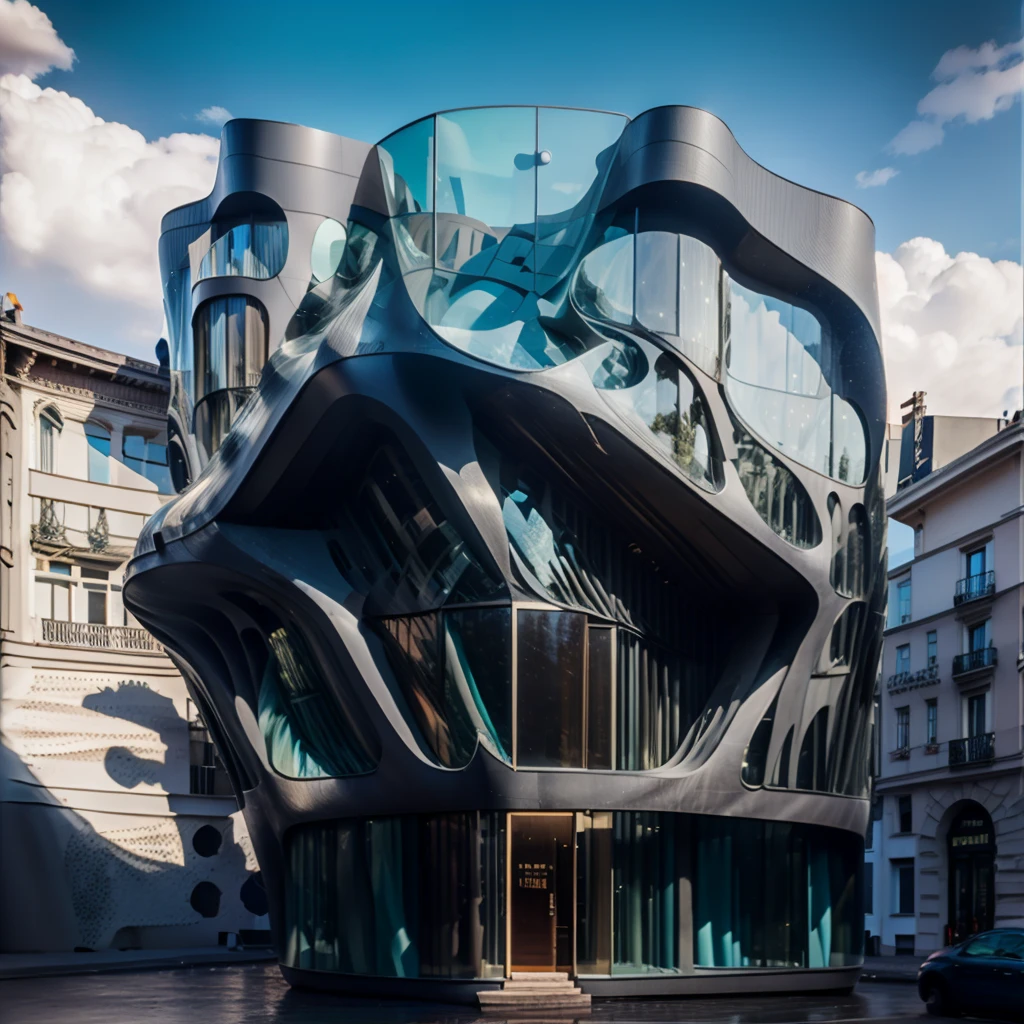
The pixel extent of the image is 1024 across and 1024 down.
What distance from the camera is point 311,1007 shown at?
952 inches

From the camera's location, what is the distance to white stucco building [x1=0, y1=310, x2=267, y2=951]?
4431 centimetres

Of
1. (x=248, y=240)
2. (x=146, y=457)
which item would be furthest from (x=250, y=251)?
(x=146, y=457)

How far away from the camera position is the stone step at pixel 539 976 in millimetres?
24625

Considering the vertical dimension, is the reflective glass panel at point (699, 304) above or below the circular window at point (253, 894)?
above

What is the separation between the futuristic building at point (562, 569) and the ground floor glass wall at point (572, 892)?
6 centimetres

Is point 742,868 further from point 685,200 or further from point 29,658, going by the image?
point 29,658

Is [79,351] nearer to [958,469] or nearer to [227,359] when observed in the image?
[227,359]

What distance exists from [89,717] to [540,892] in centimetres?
2548

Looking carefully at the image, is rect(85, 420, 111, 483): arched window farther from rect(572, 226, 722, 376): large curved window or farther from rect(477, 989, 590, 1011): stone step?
rect(477, 989, 590, 1011): stone step

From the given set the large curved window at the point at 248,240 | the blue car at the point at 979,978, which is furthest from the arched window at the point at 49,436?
the blue car at the point at 979,978

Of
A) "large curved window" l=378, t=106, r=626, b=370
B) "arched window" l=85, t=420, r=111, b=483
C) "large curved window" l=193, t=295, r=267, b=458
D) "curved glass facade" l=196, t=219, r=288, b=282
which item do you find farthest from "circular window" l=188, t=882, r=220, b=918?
"large curved window" l=378, t=106, r=626, b=370

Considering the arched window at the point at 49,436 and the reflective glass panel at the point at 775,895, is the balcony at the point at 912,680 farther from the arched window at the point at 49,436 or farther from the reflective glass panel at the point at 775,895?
the arched window at the point at 49,436

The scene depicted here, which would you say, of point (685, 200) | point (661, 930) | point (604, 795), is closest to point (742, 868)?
point (661, 930)

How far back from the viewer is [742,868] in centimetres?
2750
